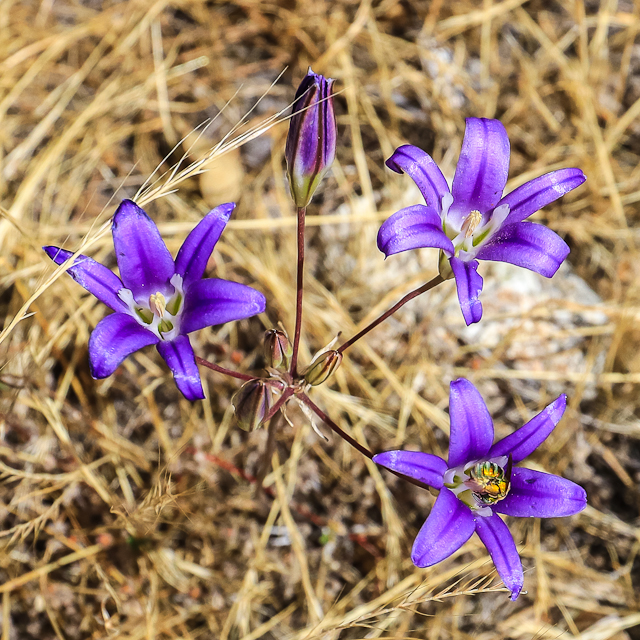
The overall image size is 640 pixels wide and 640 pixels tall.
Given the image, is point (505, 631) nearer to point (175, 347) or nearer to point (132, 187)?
point (175, 347)

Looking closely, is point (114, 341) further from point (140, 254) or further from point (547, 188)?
point (547, 188)

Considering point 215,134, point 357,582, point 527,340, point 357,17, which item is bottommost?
point 357,582

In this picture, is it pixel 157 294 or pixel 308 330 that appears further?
pixel 308 330

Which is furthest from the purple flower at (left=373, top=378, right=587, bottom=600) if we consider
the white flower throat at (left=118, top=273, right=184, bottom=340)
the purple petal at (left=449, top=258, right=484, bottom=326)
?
the white flower throat at (left=118, top=273, right=184, bottom=340)

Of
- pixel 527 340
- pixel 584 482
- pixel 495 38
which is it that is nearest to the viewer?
pixel 584 482

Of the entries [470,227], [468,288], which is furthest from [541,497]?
[470,227]

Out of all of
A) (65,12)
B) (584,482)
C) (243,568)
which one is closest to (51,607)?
(243,568)

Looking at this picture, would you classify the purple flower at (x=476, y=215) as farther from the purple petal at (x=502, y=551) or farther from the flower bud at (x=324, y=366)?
the purple petal at (x=502, y=551)
